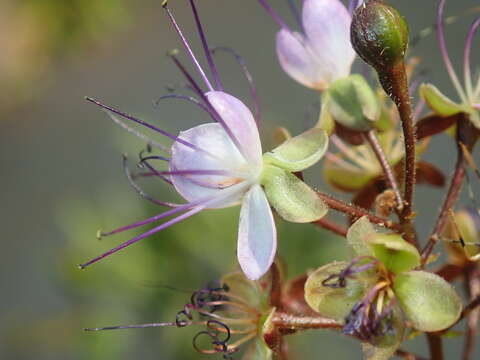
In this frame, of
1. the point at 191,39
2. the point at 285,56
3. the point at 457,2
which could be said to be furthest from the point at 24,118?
the point at 285,56

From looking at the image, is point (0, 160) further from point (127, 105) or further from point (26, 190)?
point (127, 105)

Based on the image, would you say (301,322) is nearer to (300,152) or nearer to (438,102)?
(300,152)

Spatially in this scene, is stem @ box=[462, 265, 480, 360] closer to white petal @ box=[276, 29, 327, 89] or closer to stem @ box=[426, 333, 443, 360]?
stem @ box=[426, 333, 443, 360]

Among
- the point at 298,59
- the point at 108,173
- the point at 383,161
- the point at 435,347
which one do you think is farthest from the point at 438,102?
the point at 108,173

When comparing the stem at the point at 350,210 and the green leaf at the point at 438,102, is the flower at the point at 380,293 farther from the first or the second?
the green leaf at the point at 438,102

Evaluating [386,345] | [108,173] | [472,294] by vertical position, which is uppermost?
[386,345]
